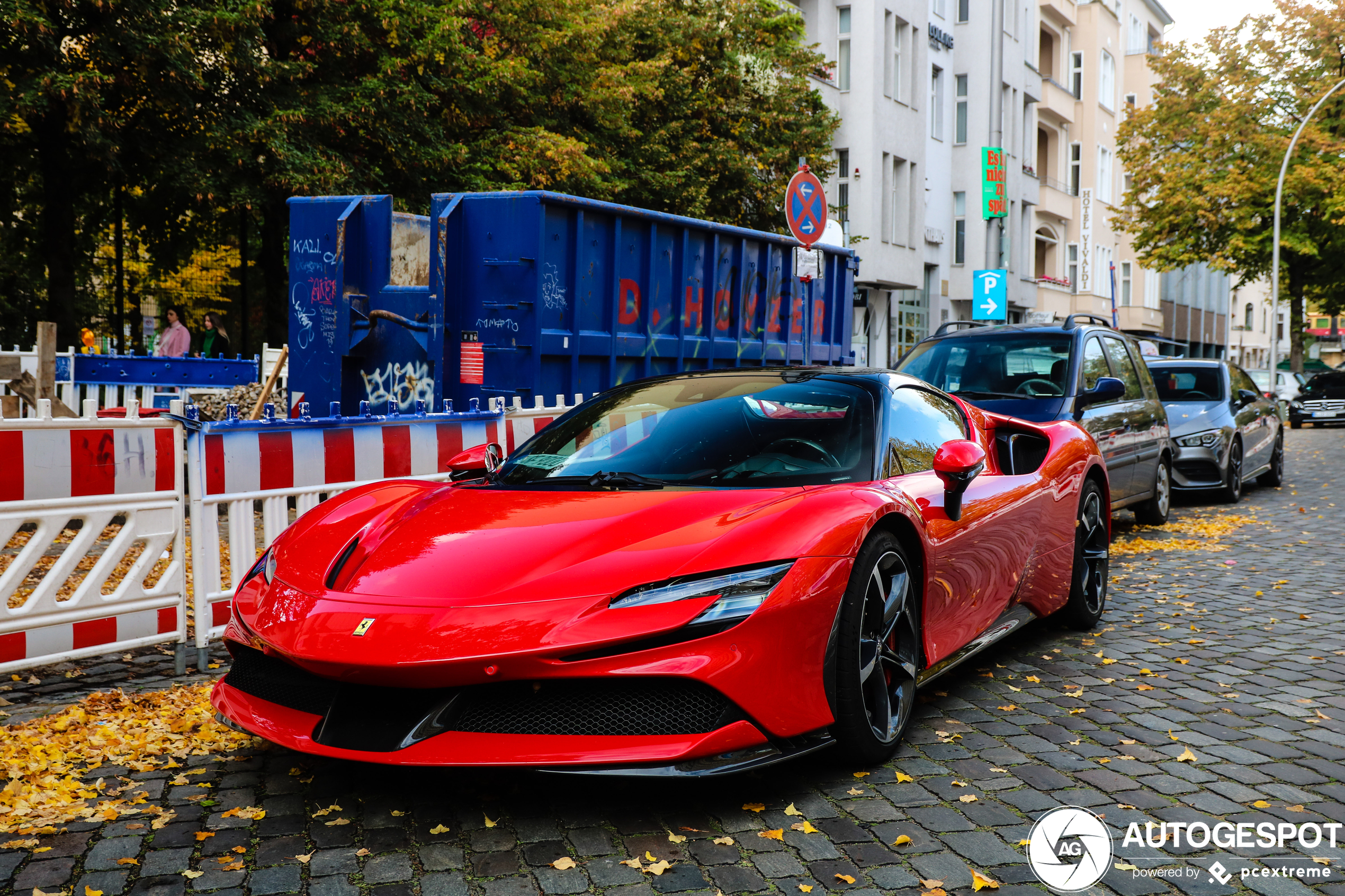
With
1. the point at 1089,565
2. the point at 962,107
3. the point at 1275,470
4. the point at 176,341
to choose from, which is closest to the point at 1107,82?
the point at 962,107

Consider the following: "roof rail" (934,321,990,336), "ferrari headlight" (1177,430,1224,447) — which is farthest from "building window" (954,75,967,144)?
"roof rail" (934,321,990,336)

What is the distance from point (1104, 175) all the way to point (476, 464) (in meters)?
52.8

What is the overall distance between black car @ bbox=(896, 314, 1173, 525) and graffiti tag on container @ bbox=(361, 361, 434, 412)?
3.86 m

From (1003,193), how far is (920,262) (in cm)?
1461

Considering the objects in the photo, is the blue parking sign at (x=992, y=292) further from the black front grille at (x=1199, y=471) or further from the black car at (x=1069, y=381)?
the black car at (x=1069, y=381)

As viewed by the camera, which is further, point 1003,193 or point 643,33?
point 643,33

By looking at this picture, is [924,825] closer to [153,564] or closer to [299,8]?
[153,564]

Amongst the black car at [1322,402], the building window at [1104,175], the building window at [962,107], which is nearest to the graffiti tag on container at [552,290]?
the black car at [1322,402]

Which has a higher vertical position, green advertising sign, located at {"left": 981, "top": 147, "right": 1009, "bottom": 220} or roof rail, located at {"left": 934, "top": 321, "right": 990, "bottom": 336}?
green advertising sign, located at {"left": 981, "top": 147, "right": 1009, "bottom": 220}

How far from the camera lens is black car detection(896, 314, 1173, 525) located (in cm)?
873

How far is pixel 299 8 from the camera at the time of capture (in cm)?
1862

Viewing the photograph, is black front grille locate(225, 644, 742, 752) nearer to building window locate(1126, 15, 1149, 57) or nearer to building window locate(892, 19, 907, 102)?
building window locate(892, 19, 907, 102)

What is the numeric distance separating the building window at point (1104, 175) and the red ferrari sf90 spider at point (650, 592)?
5082cm

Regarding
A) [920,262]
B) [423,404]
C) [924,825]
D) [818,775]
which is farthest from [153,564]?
[920,262]
